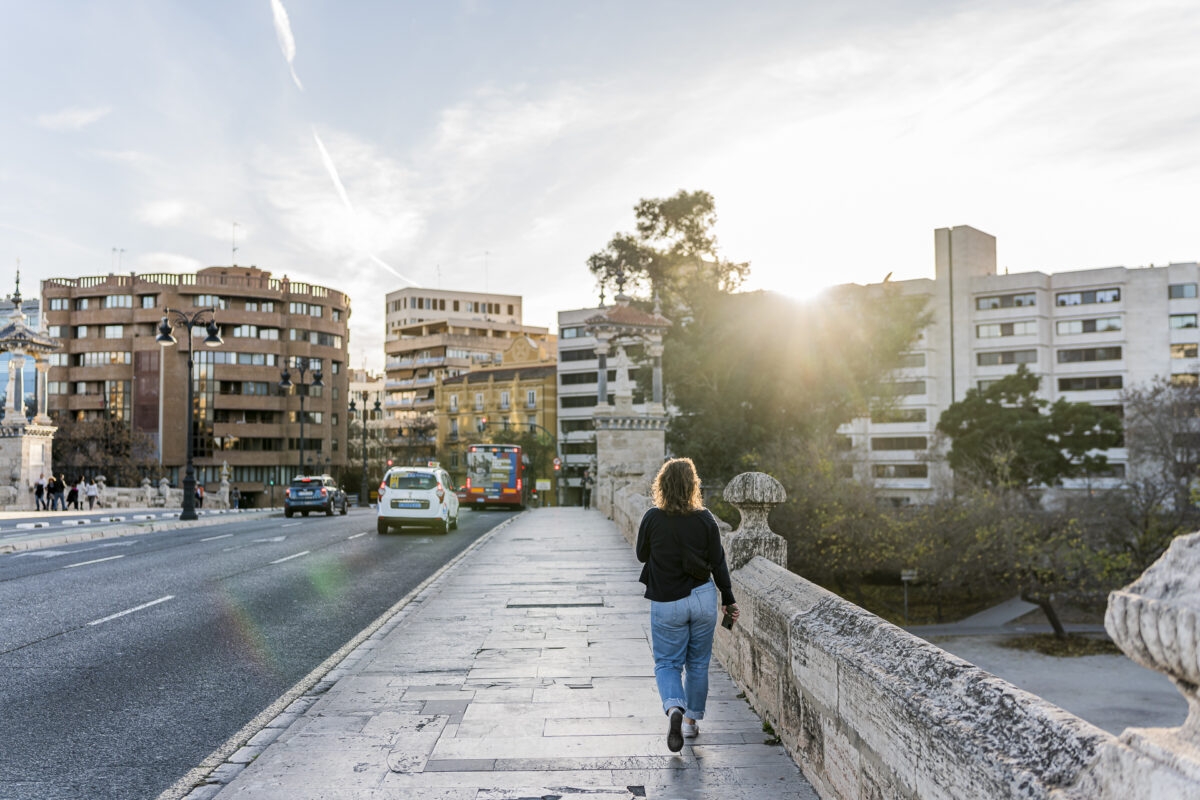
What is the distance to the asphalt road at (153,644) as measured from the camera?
5.72m

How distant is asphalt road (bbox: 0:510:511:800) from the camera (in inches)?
225

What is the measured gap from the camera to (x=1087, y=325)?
262 ft

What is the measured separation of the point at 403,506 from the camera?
24.8 metres

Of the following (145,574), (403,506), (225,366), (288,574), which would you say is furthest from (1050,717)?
(225,366)

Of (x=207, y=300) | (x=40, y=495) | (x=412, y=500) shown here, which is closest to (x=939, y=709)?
(x=412, y=500)

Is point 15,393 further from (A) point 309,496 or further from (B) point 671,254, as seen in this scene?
(B) point 671,254

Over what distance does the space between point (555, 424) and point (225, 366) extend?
32.3 metres

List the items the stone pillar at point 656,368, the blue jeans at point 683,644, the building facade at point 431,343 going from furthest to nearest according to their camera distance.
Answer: the building facade at point 431,343 → the stone pillar at point 656,368 → the blue jeans at point 683,644

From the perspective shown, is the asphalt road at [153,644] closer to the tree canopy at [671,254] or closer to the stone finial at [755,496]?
the stone finial at [755,496]

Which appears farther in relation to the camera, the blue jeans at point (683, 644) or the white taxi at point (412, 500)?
the white taxi at point (412, 500)

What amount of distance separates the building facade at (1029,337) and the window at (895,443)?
0.09 meters

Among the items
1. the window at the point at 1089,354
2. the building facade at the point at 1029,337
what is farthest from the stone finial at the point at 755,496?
the window at the point at 1089,354

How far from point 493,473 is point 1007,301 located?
5574 centimetres

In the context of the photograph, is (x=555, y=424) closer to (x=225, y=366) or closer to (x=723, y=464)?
(x=225, y=366)
